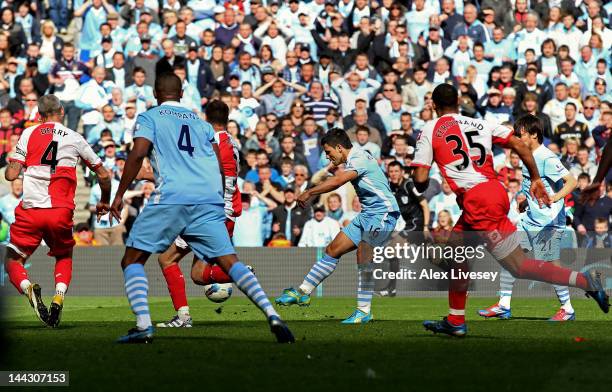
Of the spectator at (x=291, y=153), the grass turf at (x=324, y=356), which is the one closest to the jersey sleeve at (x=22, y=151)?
the grass turf at (x=324, y=356)

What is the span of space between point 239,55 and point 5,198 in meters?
6.16

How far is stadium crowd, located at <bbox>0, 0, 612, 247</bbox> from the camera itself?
22.5 meters

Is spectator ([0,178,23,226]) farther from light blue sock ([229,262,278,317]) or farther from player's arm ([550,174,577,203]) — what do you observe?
light blue sock ([229,262,278,317])

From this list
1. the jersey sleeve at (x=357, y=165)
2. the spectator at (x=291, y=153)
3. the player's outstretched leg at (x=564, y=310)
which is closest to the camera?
the jersey sleeve at (x=357, y=165)

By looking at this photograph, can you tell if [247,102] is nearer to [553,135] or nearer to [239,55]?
[239,55]

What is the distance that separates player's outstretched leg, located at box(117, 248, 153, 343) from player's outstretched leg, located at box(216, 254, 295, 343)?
27.4 inches

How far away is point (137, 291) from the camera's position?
34.3ft

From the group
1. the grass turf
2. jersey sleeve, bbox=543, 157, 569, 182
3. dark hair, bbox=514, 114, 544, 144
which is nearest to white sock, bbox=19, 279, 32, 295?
the grass turf

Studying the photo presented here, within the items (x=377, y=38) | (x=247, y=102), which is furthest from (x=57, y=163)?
(x=377, y=38)

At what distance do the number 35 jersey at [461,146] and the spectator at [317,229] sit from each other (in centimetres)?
1030

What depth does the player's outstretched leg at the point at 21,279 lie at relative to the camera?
41.3 ft

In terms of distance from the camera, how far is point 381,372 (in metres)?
8.66

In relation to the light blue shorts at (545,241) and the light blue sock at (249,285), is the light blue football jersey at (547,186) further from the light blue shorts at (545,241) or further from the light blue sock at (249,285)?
the light blue sock at (249,285)

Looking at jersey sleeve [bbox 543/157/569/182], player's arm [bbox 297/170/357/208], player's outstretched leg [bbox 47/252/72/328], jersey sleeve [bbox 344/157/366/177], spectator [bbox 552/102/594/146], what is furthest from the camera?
spectator [bbox 552/102/594/146]
